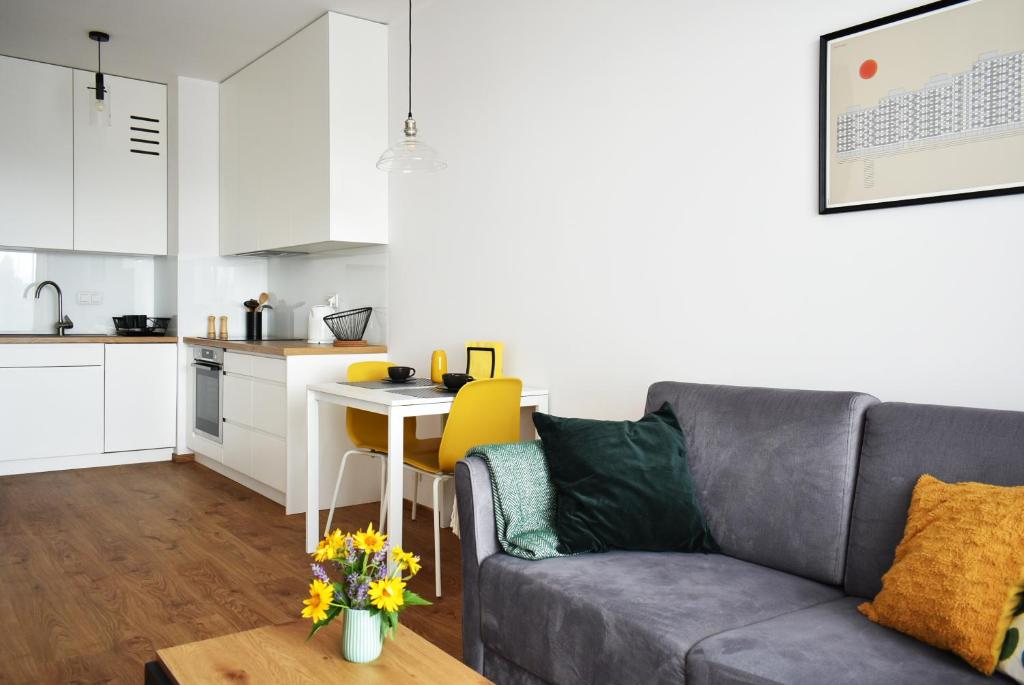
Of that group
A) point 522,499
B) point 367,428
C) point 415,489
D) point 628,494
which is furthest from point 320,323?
point 628,494

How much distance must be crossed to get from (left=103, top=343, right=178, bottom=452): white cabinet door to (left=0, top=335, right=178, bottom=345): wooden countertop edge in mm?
41

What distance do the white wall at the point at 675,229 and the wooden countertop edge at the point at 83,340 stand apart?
2459 millimetres

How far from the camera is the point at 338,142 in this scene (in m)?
4.40

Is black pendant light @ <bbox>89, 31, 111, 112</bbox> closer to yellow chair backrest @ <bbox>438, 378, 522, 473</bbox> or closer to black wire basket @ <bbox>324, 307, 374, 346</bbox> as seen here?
black wire basket @ <bbox>324, 307, 374, 346</bbox>

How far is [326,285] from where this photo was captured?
5.28 meters

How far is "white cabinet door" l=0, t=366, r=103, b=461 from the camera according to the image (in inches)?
201

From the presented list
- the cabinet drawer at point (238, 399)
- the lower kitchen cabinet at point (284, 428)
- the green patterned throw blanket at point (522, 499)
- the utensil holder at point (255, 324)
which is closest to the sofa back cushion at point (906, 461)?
the green patterned throw blanket at point (522, 499)

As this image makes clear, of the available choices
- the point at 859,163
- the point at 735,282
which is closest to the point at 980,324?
the point at 859,163

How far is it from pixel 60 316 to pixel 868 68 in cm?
566

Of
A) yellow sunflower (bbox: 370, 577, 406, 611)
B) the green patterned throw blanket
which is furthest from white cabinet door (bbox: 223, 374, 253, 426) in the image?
yellow sunflower (bbox: 370, 577, 406, 611)

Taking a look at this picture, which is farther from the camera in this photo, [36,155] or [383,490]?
[36,155]

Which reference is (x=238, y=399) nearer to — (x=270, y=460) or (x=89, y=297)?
(x=270, y=460)

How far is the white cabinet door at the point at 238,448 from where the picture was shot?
15.5 feet

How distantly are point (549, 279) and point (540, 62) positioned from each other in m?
0.97
